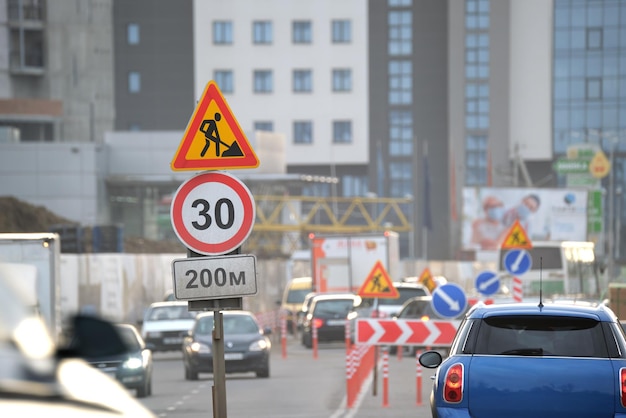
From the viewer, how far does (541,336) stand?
9.80 m

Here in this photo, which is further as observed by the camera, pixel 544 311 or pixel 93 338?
pixel 544 311

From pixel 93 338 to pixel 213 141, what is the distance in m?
7.29

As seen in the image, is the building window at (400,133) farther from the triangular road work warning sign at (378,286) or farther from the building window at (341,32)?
the triangular road work warning sign at (378,286)

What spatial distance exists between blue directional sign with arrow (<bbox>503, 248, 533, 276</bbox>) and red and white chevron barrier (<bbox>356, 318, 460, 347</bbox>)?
26.0 ft

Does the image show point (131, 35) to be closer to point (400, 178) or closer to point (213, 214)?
point (400, 178)

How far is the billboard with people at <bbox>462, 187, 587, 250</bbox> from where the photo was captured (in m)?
77.8


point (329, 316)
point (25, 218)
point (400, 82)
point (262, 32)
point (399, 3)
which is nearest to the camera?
point (329, 316)

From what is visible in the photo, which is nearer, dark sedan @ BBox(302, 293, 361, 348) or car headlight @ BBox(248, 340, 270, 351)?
car headlight @ BBox(248, 340, 270, 351)

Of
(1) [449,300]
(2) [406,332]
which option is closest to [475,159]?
(1) [449,300]

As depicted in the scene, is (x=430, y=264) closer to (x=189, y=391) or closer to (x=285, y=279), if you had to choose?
(x=285, y=279)

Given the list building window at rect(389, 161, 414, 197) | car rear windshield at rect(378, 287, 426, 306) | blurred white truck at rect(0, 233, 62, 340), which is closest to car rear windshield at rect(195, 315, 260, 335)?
blurred white truck at rect(0, 233, 62, 340)

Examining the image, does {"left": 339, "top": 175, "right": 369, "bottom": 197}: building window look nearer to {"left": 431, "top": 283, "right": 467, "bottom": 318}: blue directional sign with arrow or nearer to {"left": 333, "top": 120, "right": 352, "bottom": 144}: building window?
{"left": 333, "top": 120, "right": 352, "bottom": 144}: building window

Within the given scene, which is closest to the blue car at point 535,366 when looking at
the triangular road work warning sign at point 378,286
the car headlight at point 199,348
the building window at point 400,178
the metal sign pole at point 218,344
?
the metal sign pole at point 218,344

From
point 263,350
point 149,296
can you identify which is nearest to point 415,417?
point 263,350
